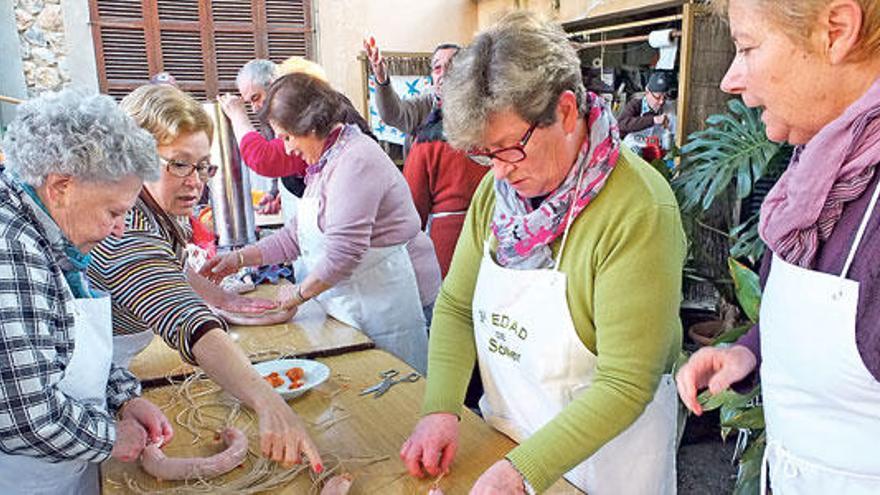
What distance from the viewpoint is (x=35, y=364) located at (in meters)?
1.08

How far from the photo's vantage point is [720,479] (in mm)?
3082

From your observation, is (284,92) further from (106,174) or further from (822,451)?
(822,451)

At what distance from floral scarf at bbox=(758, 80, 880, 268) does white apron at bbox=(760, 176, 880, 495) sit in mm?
30

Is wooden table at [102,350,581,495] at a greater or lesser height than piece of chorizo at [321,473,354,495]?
lesser

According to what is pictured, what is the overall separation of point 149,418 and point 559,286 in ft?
3.03

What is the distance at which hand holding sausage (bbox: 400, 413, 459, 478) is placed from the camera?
128 cm

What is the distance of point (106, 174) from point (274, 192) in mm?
2935

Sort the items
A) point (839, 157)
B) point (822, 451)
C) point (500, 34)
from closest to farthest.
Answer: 1. point (839, 157)
2. point (822, 451)
3. point (500, 34)

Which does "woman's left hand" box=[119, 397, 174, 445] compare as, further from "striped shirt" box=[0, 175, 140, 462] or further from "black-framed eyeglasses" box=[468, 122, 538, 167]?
"black-framed eyeglasses" box=[468, 122, 538, 167]

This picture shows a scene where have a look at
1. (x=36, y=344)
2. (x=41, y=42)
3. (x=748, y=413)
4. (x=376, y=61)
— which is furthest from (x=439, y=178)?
(x=41, y=42)

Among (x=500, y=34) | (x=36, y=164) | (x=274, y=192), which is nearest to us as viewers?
(x=36, y=164)

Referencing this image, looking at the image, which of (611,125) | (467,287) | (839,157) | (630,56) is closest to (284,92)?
(467,287)

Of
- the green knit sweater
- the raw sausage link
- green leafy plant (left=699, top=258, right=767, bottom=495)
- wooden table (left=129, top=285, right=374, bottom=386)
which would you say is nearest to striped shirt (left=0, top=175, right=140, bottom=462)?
the raw sausage link

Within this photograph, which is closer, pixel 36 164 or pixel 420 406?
pixel 36 164
